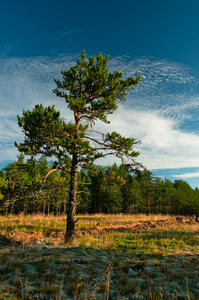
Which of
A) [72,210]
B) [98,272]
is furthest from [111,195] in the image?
[98,272]

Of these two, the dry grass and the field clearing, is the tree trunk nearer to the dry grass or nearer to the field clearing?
the field clearing

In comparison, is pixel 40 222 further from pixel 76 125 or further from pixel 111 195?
pixel 111 195

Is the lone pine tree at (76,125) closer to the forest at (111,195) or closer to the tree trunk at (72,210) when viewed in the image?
the tree trunk at (72,210)

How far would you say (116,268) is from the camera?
5.79m

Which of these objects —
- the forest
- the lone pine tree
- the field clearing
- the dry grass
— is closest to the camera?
the field clearing

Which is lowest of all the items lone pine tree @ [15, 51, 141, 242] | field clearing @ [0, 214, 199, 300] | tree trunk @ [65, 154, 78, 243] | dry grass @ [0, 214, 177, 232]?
dry grass @ [0, 214, 177, 232]

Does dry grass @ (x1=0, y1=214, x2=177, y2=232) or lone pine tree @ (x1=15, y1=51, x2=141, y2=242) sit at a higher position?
lone pine tree @ (x1=15, y1=51, x2=141, y2=242)

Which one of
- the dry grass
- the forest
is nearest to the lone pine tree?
the dry grass

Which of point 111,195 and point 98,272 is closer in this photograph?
point 98,272

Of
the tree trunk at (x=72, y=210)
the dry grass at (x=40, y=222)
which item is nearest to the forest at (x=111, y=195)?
the dry grass at (x=40, y=222)

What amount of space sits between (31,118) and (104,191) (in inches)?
1441

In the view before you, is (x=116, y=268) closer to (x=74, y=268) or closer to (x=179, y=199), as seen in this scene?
(x=74, y=268)

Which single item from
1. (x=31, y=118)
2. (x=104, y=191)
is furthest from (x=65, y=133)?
(x=104, y=191)

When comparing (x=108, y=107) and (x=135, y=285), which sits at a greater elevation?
(x=108, y=107)
